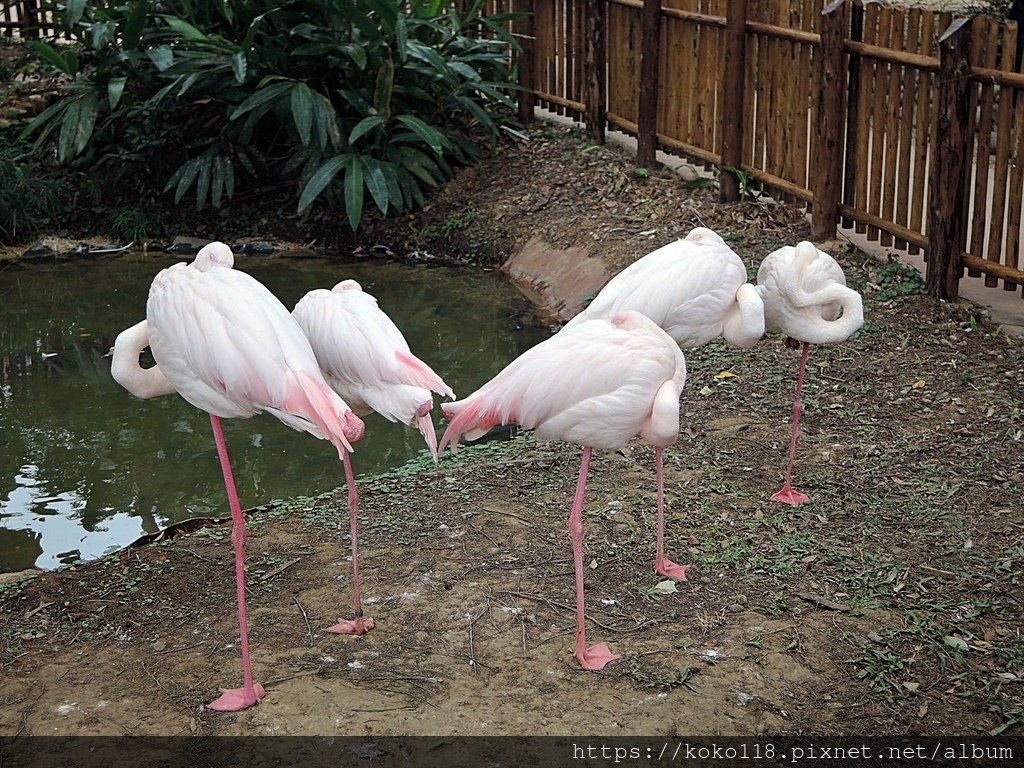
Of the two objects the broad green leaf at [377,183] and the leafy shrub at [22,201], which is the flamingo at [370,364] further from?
the leafy shrub at [22,201]

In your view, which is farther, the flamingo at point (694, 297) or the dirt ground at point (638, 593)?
the flamingo at point (694, 297)

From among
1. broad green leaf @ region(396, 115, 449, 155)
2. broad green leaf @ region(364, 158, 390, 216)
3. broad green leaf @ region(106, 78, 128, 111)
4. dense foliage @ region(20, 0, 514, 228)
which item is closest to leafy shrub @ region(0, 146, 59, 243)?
dense foliage @ region(20, 0, 514, 228)

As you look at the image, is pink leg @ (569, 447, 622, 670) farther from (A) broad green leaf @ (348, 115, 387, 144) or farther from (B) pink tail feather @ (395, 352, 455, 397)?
(A) broad green leaf @ (348, 115, 387, 144)

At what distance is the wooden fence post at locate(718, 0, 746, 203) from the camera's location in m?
8.63

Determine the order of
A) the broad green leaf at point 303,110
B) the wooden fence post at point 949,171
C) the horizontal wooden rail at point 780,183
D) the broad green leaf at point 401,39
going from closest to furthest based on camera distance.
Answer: the wooden fence post at point 949,171 → the horizontal wooden rail at point 780,183 → the broad green leaf at point 303,110 → the broad green leaf at point 401,39

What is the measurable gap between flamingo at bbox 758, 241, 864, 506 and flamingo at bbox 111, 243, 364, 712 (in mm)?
2109

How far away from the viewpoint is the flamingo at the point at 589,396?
398 cm

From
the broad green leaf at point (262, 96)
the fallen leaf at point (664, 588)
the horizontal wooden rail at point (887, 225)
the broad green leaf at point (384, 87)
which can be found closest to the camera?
the fallen leaf at point (664, 588)

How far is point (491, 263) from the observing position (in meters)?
9.67

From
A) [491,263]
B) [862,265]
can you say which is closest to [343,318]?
[862,265]

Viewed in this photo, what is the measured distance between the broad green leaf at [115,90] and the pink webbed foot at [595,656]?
7.66 m

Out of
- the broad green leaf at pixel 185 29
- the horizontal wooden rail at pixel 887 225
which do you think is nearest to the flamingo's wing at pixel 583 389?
the horizontal wooden rail at pixel 887 225

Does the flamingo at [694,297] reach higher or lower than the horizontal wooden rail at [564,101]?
higher

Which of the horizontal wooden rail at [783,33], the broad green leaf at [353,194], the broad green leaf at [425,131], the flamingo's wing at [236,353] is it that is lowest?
the broad green leaf at [353,194]
